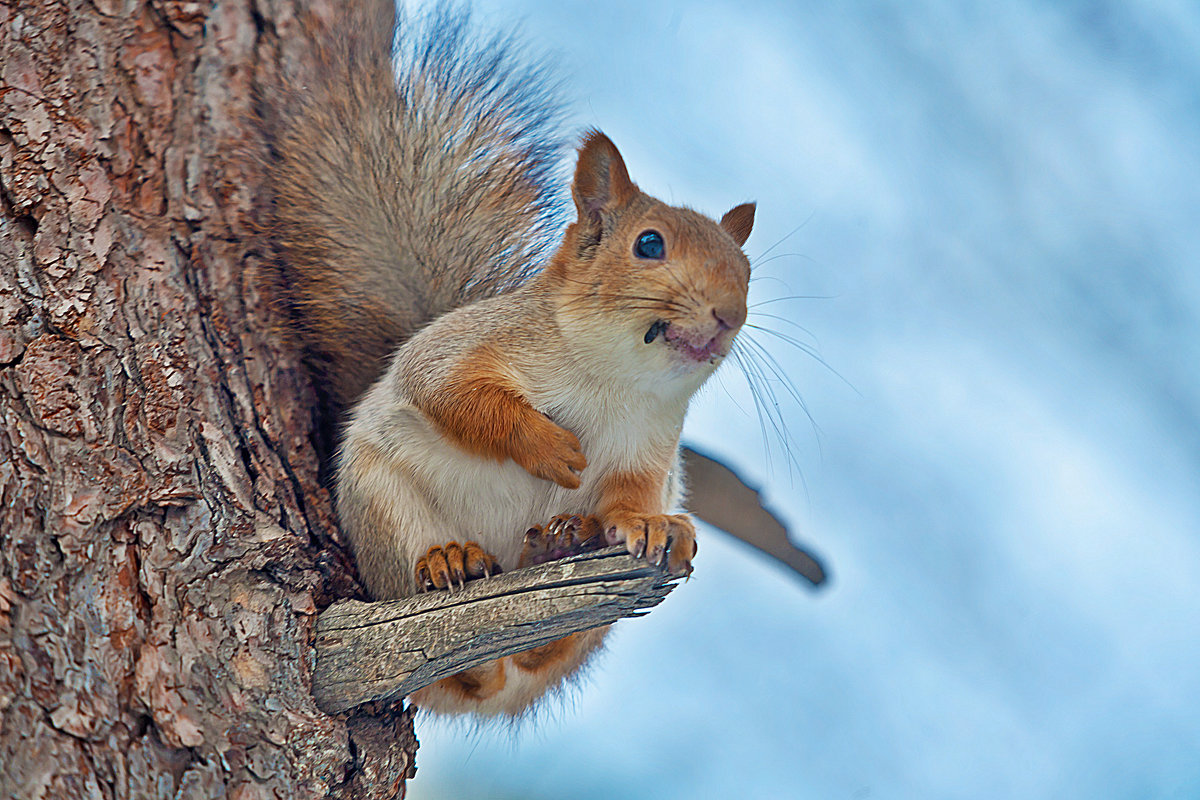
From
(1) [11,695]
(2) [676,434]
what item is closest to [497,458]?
(2) [676,434]

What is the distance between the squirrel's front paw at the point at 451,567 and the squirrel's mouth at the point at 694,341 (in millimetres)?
434

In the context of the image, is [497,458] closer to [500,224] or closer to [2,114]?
[500,224]

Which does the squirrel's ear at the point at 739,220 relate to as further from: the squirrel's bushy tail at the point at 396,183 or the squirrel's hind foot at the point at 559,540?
the squirrel's hind foot at the point at 559,540

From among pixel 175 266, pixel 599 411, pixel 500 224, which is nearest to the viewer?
pixel 175 266

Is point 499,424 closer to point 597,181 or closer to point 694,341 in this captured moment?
point 694,341

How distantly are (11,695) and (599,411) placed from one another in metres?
0.94

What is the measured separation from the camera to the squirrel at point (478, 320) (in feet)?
4.69

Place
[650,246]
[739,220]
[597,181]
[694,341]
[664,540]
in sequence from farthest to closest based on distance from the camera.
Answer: [739,220]
[597,181]
[650,246]
[694,341]
[664,540]

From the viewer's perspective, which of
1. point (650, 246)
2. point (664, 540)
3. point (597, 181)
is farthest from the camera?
point (597, 181)

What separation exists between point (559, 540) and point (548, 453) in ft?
0.51

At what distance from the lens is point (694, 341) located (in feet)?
4.47

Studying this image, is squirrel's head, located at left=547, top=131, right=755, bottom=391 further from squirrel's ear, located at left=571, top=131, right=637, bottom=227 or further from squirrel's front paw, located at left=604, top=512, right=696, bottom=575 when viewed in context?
squirrel's front paw, located at left=604, top=512, right=696, bottom=575

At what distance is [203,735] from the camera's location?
1.31 meters

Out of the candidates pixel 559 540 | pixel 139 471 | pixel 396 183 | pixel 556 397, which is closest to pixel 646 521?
pixel 559 540
